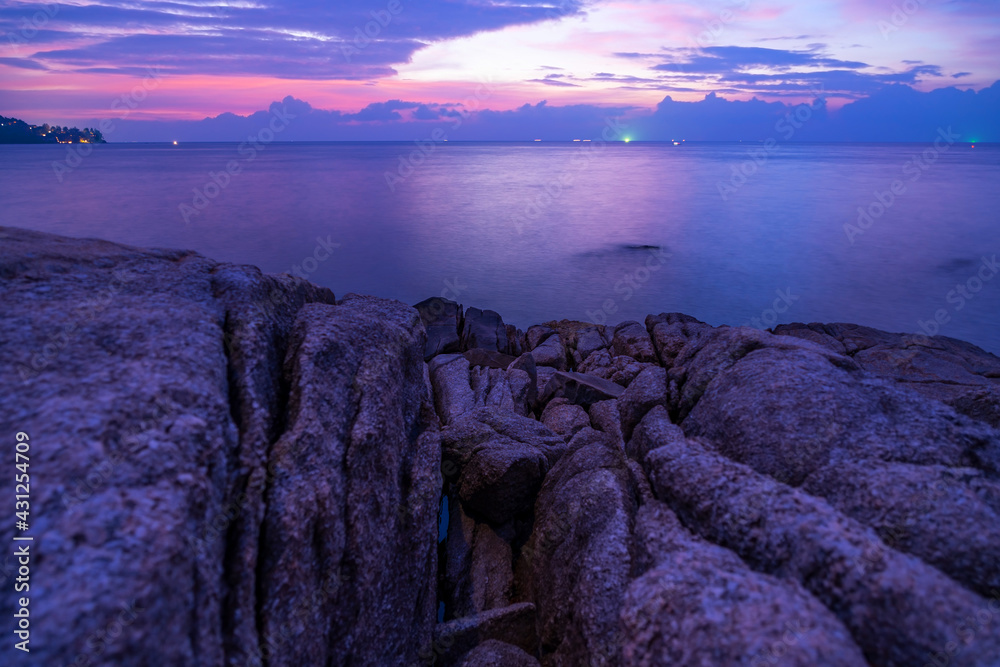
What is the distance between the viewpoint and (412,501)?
708 centimetres

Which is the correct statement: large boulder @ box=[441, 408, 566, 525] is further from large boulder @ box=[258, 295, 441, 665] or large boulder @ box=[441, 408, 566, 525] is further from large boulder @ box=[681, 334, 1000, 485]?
large boulder @ box=[681, 334, 1000, 485]

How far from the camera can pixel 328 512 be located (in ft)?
18.0

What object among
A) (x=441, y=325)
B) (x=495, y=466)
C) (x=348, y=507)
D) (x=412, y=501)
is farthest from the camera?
(x=441, y=325)

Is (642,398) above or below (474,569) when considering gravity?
above

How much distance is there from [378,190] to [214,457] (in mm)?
72499

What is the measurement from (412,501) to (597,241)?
4253 cm

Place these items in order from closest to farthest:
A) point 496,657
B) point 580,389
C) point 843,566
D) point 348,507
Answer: point 843,566
point 348,507
point 496,657
point 580,389

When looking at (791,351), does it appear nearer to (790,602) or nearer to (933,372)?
(790,602)

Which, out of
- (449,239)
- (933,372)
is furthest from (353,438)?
(449,239)

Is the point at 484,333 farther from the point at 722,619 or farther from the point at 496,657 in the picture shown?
the point at 722,619

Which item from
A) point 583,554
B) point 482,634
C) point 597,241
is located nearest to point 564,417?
point 583,554

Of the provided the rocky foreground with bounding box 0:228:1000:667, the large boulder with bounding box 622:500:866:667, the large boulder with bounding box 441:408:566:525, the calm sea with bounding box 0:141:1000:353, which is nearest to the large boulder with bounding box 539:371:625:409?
the large boulder with bounding box 441:408:566:525

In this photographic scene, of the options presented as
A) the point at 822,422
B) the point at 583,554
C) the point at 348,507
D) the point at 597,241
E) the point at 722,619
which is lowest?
the point at 597,241

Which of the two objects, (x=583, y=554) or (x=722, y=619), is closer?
(x=722, y=619)
